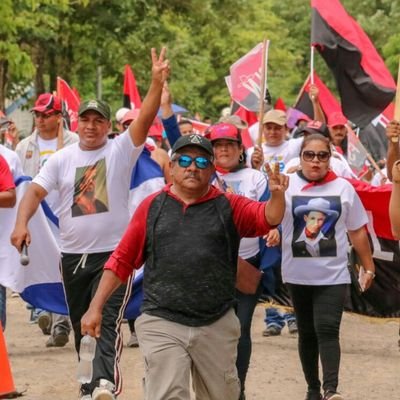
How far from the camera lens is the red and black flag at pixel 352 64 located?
12.9 meters

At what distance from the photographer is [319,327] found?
8930mm

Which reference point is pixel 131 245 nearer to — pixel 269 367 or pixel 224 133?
pixel 224 133

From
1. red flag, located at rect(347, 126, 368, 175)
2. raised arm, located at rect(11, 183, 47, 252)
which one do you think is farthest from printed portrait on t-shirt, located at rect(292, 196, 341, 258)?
red flag, located at rect(347, 126, 368, 175)

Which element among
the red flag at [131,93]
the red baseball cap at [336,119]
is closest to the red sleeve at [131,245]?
the red baseball cap at [336,119]

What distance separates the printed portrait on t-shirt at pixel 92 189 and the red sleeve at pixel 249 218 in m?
1.90

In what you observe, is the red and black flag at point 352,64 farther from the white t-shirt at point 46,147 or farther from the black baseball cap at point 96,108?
A: the black baseball cap at point 96,108

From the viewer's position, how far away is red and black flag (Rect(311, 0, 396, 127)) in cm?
1291

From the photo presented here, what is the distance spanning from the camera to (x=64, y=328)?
39.3ft

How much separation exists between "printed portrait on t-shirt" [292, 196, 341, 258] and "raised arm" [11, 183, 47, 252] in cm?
163

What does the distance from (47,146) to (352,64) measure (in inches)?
116

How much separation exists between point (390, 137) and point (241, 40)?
137ft

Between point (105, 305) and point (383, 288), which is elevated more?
point (105, 305)

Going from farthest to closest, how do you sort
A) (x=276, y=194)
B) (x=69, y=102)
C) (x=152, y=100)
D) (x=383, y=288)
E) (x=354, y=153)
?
(x=69, y=102) < (x=354, y=153) < (x=383, y=288) < (x=152, y=100) < (x=276, y=194)

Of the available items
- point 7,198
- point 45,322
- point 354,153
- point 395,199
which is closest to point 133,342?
point 45,322
